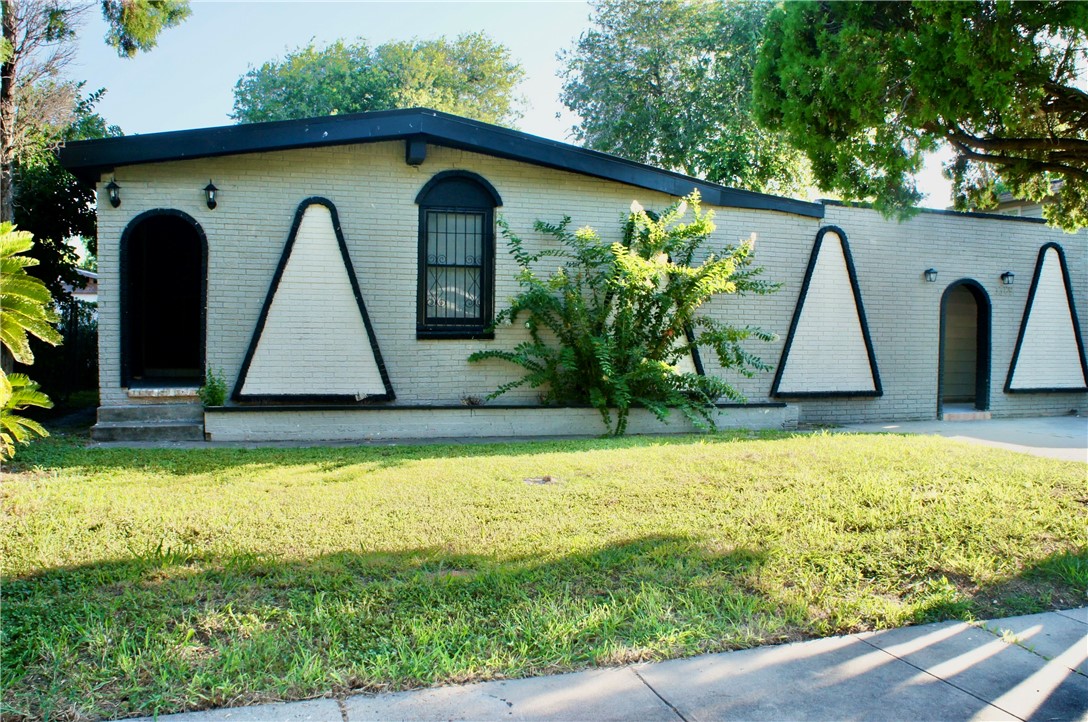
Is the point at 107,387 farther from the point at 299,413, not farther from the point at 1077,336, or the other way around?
the point at 1077,336

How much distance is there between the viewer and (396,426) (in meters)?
9.22

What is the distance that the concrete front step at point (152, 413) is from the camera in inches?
344

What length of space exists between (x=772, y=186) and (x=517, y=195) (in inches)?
561

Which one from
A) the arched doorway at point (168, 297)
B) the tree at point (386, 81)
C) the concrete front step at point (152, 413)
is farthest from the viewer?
the tree at point (386, 81)

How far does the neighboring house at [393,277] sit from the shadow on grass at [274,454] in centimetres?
101

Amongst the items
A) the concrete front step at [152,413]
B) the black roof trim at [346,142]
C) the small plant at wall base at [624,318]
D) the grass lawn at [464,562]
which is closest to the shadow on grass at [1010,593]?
the grass lawn at [464,562]

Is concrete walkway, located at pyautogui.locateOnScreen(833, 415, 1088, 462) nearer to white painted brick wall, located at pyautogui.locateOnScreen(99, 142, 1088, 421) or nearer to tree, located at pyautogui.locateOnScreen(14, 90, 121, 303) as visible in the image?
white painted brick wall, located at pyautogui.locateOnScreen(99, 142, 1088, 421)

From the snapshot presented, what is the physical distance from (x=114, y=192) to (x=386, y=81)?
69.9 feet

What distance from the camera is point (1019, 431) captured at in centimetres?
1088

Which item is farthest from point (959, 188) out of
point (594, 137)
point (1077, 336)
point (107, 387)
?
point (594, 137)

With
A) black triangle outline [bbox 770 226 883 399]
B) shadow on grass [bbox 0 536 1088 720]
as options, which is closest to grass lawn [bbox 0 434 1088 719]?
shadow on grass [bbox 0 536 1088 720]

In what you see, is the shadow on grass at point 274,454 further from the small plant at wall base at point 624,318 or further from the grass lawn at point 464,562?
the small plant at wall base at point 624,318

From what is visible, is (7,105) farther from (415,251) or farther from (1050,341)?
(1050,341)

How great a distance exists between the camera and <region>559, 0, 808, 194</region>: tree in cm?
2181
